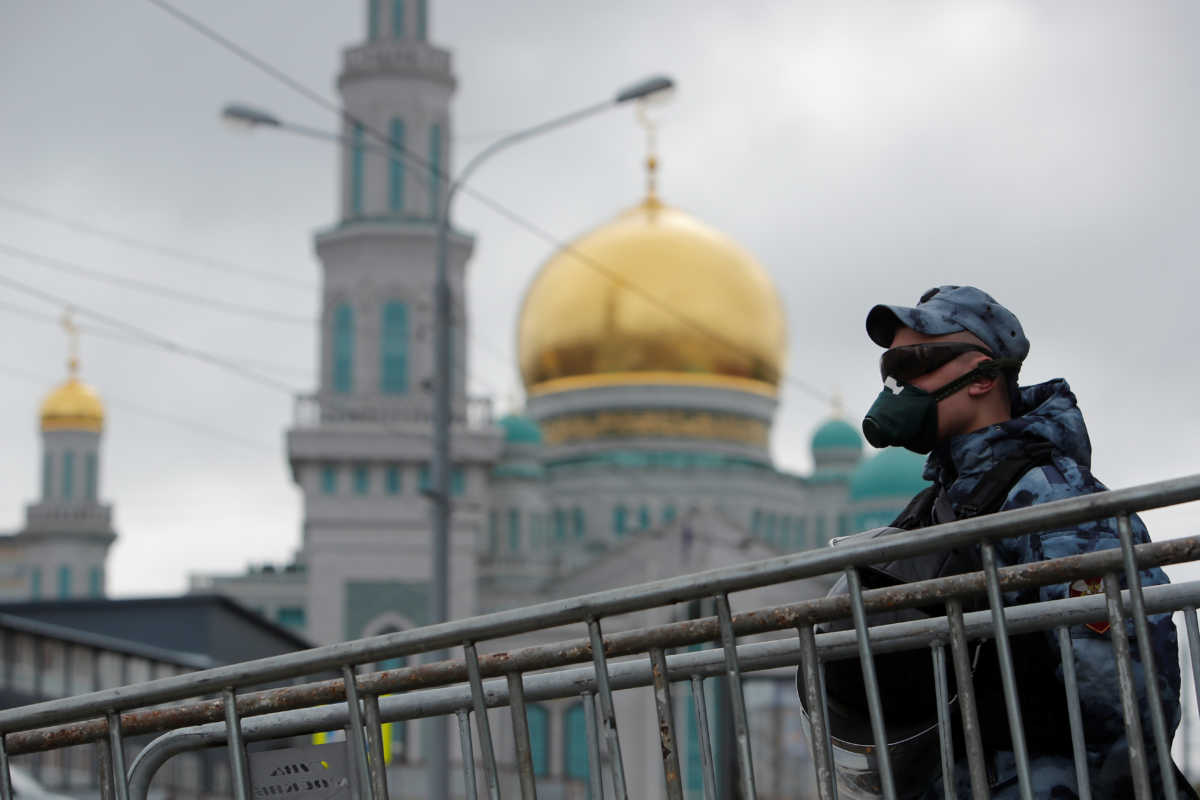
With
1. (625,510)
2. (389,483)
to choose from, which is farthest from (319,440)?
(625,510)

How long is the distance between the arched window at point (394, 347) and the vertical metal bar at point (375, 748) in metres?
44.1

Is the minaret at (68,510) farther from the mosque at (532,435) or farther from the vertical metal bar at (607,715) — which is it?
the vertical metal bar at (607,715)

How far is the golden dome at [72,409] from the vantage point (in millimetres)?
67188

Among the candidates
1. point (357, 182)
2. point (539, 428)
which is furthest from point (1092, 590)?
point (539, 428)

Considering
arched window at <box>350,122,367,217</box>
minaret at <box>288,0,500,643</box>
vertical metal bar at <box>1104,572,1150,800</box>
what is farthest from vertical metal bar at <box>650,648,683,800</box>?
arched window at <box>350,122,367,217</box>

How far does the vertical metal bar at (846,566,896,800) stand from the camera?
2.61m

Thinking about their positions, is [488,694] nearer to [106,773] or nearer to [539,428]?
[106,773]

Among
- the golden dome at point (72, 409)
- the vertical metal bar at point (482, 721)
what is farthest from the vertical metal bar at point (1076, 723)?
the golden dome at point (72, 409)

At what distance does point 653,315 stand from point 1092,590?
169 ft

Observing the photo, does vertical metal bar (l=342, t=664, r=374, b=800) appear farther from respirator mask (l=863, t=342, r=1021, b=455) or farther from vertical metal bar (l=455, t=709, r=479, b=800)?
respirator mask (l=863, t=342, r=1021, b=455)

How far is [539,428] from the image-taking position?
5559cm

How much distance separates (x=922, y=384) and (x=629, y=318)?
2025 inches

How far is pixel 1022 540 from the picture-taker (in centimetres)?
277

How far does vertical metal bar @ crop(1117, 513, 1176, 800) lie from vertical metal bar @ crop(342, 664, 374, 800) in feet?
3.50
